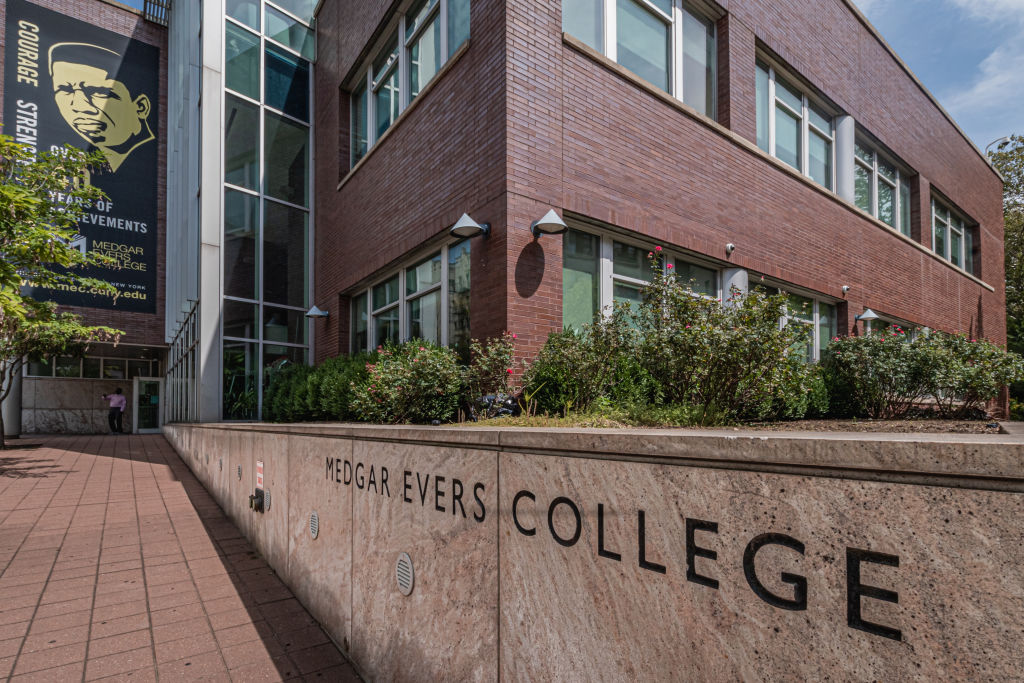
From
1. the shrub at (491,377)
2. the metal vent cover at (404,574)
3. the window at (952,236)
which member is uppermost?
the window at (952,236)

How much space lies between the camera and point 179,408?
17797mm

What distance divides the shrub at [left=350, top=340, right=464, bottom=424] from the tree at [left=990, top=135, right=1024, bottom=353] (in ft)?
109

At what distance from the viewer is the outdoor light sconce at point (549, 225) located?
22.2 ft

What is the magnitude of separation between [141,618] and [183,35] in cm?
1989

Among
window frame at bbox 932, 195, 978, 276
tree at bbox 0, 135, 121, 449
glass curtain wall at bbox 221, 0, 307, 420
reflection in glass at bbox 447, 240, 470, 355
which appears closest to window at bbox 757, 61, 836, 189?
reflection in glass at bbox 447, 240, 470, 355

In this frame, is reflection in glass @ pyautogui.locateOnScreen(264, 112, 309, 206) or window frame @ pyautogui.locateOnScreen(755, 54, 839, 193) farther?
reflection in glass @ pyautogui.locateOnScreen(264, 112, 309, 206)

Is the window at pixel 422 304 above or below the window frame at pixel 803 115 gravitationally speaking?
below

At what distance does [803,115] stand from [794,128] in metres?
0.50

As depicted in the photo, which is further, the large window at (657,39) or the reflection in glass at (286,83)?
the reflection in glass at (286,83)

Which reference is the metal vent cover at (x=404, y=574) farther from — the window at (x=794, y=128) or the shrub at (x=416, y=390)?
the window at (x=794, y=128)

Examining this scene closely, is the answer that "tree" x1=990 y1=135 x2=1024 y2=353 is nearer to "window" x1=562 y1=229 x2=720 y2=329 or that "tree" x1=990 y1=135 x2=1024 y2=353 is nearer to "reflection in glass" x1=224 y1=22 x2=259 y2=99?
"window" x1=562 y1=229 x2=720 y2=329

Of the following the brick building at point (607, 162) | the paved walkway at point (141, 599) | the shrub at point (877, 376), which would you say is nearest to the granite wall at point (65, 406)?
the brick building at point (607, 162)

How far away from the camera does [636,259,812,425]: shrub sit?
593cm

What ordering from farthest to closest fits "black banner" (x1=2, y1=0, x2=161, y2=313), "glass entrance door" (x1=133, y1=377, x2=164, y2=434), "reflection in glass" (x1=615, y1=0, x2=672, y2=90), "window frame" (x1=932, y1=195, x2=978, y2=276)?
"glass entrance door" (x1=133, y1=377, x2=164, y2=434), "black banner" (x1=2, y1=0, x2=161, y2=313), "window frame" (x1=932, y1=195, x2=978, y2=276), "reflection in glass" (x1=615, y1=0, x2=672, y2=90)
